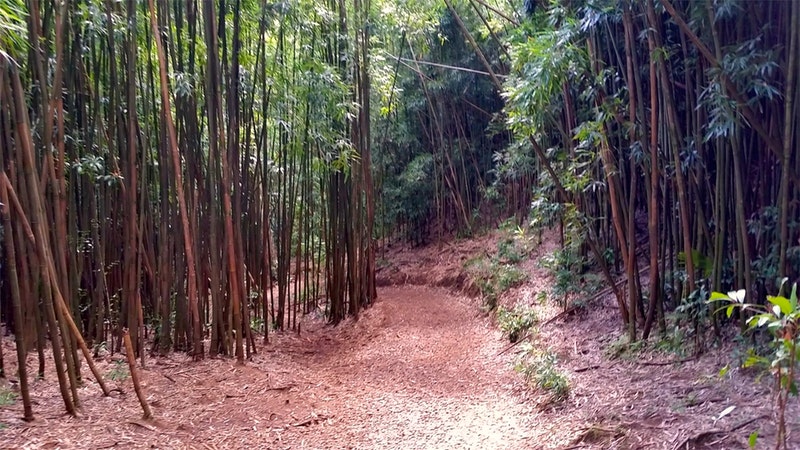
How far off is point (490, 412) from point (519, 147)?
12.6 ft

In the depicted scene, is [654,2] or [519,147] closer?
[654,2]

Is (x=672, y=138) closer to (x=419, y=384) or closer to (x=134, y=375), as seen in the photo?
(x=419, y=384)

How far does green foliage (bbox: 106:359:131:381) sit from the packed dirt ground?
8 cm

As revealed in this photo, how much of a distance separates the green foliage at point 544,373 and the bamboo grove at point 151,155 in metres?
2.09

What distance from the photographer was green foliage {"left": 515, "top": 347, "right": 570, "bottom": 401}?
11.4 feet

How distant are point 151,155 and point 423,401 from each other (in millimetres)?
3057

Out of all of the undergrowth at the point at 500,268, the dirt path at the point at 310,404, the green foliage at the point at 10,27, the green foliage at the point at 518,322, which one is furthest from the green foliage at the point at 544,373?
the green foliage at the point at 10,27

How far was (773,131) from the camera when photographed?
2963 millimetres

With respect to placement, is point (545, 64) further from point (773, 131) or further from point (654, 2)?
point (773, 131)

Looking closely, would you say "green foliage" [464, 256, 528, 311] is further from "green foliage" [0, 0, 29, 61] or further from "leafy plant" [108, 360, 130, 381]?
"green foliage" [0, 0, 29, 61]

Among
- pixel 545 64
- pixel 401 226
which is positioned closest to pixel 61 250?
pixel 545 64

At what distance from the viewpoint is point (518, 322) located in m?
5.48

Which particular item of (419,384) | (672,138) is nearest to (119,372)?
(419,384)

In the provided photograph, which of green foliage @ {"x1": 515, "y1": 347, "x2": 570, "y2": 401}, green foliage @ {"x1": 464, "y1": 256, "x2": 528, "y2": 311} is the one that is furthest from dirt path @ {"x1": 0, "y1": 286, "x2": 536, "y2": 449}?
green foliage @ {"x1": 464, "y1": 256, "x2": 528, "y2": 311}
